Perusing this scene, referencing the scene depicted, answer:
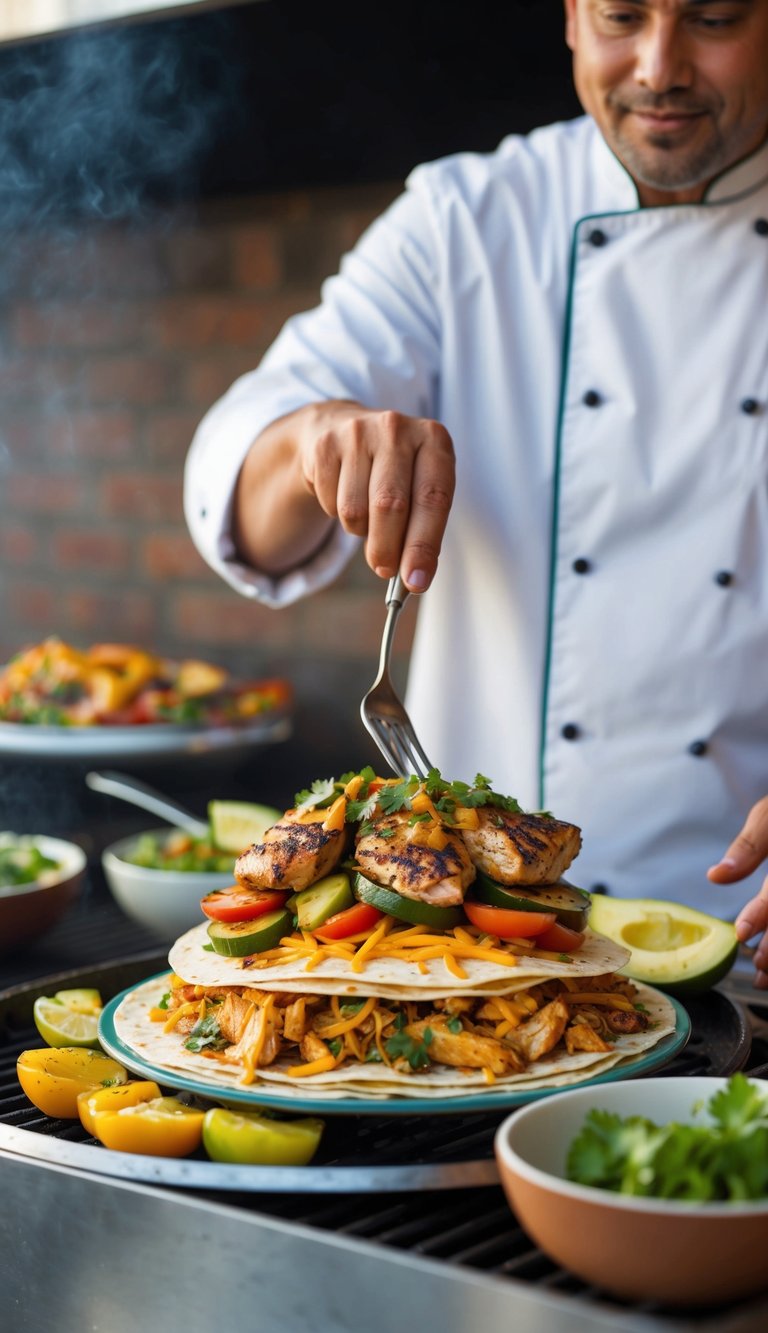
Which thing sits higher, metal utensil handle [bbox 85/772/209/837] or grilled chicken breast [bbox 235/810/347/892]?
grilled chicken breast [bbox 235/810/347/892]

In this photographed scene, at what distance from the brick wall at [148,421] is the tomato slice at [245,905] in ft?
7.41

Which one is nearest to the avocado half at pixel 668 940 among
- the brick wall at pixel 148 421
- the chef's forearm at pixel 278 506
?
the chef's forearm at pixel 278 506

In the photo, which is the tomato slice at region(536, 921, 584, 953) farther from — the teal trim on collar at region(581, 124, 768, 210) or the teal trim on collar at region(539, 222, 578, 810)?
the teal trim on collar at region(581, 124, 768, 210)

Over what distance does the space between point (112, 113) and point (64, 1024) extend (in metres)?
2.44

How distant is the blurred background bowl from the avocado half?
836 millimetres

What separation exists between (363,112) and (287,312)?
1.03 m

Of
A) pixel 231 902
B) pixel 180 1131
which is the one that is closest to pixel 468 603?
pixel 231 902

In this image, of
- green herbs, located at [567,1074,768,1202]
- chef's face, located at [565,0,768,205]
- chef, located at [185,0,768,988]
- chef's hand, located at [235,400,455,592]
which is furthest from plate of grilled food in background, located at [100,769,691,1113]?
chef's face, located at [565,0,768,205]

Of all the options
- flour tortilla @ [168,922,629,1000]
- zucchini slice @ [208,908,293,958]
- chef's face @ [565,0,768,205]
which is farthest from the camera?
chef's face @ [565,0,768,205]

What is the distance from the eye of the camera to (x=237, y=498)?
233cm

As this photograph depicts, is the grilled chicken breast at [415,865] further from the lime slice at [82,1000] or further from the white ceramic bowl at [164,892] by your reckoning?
the white ceramic bowl at [164,892]

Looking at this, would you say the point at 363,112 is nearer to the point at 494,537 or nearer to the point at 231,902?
the point at 494,537

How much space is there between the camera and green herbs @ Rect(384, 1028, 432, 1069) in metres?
1.35

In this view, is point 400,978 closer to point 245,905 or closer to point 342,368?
point 245,905
